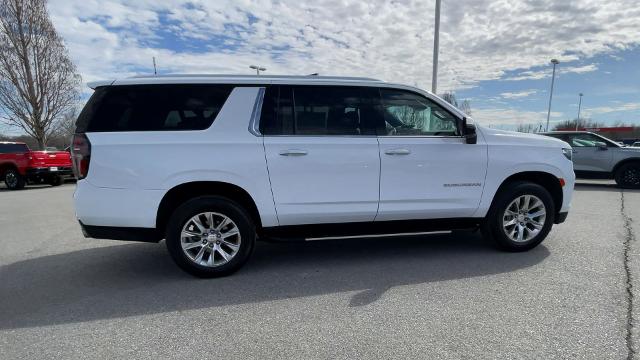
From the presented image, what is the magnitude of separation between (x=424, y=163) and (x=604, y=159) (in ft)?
34.8

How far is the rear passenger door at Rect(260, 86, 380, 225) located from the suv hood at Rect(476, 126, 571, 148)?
1.42m

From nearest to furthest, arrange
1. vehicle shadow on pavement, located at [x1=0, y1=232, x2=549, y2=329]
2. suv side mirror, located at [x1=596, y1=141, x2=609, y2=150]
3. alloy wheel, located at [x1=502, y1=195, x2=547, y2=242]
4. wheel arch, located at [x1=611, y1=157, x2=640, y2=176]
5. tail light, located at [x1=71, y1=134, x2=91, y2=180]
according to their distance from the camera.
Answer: vehicle shadow on pavement, located at [x1=0, y1=232, x2=549, y2=329]
tail light, located at [x1=71, y1=134, x2=91, y2=180]
alloy wheel, located at [x1=502, y1=195, x2=547, y2=242]
wheel arch, located at [x1=611, y1=157, x2=640, y2=176]
suv side mirror, located at [x1=596, y1=141, x2=609, y2=150]

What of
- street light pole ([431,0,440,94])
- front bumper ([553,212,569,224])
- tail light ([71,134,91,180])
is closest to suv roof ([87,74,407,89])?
tail light ([71,134,91,180])

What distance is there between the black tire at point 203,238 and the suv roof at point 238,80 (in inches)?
48.3

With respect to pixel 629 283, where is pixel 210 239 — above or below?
above

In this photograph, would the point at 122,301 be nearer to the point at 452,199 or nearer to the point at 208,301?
the point at 208,301

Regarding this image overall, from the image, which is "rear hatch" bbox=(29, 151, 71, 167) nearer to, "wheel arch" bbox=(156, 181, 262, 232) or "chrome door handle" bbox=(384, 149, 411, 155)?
"wheel arch" bbox=(156, 181, 262, 232)

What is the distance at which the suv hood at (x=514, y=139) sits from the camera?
4762 millimetres

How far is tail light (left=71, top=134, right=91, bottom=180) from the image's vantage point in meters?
3.91

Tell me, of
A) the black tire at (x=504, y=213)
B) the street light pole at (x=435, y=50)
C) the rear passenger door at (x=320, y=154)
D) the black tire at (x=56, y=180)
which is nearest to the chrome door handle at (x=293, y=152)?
the rear passenger door at (x=320, y=154)

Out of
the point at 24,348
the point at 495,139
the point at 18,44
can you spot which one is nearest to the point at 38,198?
the point at 24,348

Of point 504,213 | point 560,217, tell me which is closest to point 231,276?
point 504,213

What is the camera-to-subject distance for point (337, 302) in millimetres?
3609

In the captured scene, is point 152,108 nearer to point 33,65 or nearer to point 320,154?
point 320,154
